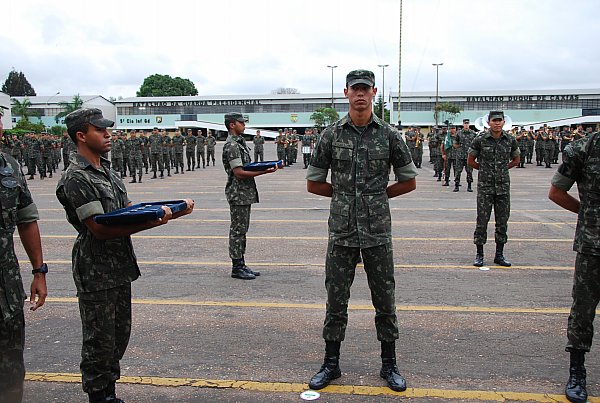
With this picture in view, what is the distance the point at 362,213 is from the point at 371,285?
56 cm

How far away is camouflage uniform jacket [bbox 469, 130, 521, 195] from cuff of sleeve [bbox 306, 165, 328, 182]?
12.4 ft

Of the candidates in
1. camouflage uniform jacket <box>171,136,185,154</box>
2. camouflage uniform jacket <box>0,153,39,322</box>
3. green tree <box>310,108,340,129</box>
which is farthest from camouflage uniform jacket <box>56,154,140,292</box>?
green tree <box>310,108,340,129</box>

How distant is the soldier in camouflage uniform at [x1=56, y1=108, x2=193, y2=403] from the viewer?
334cm

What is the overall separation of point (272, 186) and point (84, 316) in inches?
581

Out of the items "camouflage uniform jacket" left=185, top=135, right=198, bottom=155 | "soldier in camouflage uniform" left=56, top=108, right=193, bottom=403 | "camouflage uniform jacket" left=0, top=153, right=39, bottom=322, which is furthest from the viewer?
"camouflage uniform jacket" left=185, top=135, right=198, bottom=155

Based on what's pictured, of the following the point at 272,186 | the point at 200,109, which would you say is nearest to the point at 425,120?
the point at 200,109

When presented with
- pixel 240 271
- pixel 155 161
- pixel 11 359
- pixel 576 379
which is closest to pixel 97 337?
pixel 11 359

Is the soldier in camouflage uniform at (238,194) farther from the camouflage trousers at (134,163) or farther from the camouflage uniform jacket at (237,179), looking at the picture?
the camouflage trousers at (134,163)

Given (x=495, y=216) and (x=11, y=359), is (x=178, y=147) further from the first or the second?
(x=11, y=359)

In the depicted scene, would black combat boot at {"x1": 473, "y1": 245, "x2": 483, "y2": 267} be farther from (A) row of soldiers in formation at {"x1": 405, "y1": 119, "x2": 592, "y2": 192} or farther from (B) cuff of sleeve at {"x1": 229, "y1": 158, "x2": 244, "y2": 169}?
(A) row of soldiers in formation at {"x1": 405, "y1": 119, "x2": 592, "y2": 192}

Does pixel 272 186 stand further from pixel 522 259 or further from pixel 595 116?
pixel 595 116

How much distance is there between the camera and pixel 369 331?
4.99m

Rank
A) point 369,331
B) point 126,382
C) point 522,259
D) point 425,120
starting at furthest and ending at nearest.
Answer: point 425,120, point 522,259, point 369,331, point 126,382

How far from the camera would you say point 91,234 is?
11.1ft
